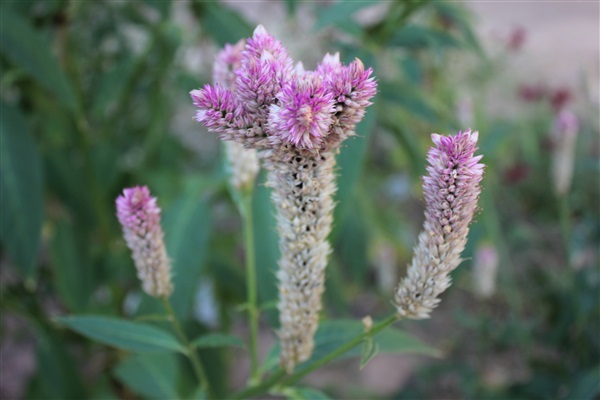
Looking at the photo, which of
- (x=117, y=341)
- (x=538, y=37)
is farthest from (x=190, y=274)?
(x=538, y=37)

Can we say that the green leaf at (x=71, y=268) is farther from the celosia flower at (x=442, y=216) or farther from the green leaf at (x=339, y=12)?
the celosia flower at (x=442, y=216)

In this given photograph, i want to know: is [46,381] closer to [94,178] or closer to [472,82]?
[94,178]

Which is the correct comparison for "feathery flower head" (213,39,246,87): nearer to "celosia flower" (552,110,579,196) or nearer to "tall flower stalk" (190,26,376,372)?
"tall flower stalk" (190,26,376,372)

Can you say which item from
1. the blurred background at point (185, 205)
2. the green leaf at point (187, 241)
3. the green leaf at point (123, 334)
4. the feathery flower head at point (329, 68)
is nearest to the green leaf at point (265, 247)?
the blurred background at point (185, 205)

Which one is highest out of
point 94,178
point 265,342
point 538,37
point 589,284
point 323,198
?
point 538,37

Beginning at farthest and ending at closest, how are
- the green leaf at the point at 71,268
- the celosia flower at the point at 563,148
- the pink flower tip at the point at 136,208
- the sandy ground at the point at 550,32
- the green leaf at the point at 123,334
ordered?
the sandy ground at the point at 550,32, the celosia flower at the point at 563,148, the green leaf at the point at 71,268, the green leaf at the point at 123,334, the pink flower tip at the point at 136,208

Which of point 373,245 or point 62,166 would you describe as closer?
point 62,166

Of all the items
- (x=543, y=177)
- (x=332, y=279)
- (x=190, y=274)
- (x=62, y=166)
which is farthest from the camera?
(x=543, y=177)
